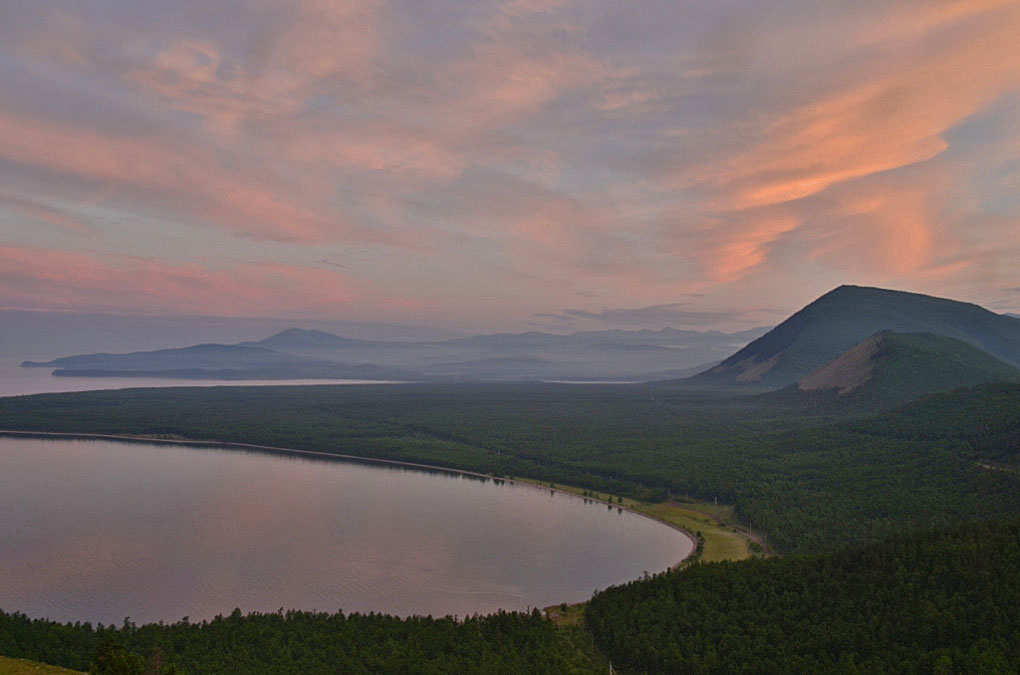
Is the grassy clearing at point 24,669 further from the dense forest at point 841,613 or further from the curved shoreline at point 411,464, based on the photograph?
the curved shoreline at point 411,464

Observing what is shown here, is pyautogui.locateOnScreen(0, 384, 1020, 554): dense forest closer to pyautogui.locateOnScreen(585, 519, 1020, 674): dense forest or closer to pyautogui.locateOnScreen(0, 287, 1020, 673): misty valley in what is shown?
pyautogui.locateOnScreen(0, 287, 1020, 673): misty valley

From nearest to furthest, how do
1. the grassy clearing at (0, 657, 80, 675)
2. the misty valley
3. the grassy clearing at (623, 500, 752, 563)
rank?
the grassy clearing at (0, 657, 80, 675), the misty valley, the grassy clearing at (623, 500, 752, 563)

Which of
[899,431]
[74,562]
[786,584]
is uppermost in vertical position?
[899,431]

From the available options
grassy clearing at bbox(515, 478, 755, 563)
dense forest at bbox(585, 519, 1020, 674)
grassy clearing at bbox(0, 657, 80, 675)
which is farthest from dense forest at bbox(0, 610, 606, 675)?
grassy clearing at bbox(515, 478, 755, 563)

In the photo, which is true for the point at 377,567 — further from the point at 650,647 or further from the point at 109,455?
the point at 109,455

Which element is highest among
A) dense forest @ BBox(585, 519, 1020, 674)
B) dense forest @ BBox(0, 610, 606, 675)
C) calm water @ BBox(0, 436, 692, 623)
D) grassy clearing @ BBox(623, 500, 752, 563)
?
dense forest @ BBox(585, 519, 1020, 674)

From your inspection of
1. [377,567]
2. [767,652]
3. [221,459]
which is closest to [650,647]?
[767,652]
